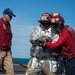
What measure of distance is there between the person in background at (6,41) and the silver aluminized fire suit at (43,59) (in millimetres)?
794

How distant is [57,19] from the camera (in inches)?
332

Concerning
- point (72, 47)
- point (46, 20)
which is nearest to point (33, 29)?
point (46, 20)

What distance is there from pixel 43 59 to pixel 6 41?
1.09m

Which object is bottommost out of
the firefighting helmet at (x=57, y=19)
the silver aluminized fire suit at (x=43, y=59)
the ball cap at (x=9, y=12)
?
the silver aluminized fire suit at (x=43, y=59)

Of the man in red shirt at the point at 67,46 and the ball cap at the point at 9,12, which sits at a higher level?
the ball cap at the point at 9,12

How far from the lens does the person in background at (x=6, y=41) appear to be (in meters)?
9.21

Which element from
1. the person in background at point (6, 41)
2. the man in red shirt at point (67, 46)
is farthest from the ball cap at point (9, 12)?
the man in red shirt at point (67, 46)

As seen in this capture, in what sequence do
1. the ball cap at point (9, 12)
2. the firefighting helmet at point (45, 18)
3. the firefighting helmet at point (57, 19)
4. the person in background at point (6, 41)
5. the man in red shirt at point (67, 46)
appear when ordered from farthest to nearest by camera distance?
1. the ball cap at point (9, 12)
2. the person in background at point (6, 41)
3. the firefighting helmet at point (45, 18)
4. the firefighting helmet at point (57, 19)
5. the man in red shirt at point (67, 46)

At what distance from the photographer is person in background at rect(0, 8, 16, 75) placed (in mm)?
9211

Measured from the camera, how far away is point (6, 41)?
364 inches

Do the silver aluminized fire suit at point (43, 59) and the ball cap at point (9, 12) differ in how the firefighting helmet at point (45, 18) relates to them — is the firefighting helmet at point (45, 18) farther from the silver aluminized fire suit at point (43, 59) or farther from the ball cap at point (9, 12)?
the ball cap at point (9, 12)

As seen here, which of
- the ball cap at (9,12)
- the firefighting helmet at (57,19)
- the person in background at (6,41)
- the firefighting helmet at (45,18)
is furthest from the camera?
the ball cap at (9,12)

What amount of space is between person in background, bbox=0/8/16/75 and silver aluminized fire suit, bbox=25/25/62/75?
2.60 feet

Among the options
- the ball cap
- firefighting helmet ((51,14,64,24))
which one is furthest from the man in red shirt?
the ball cap
